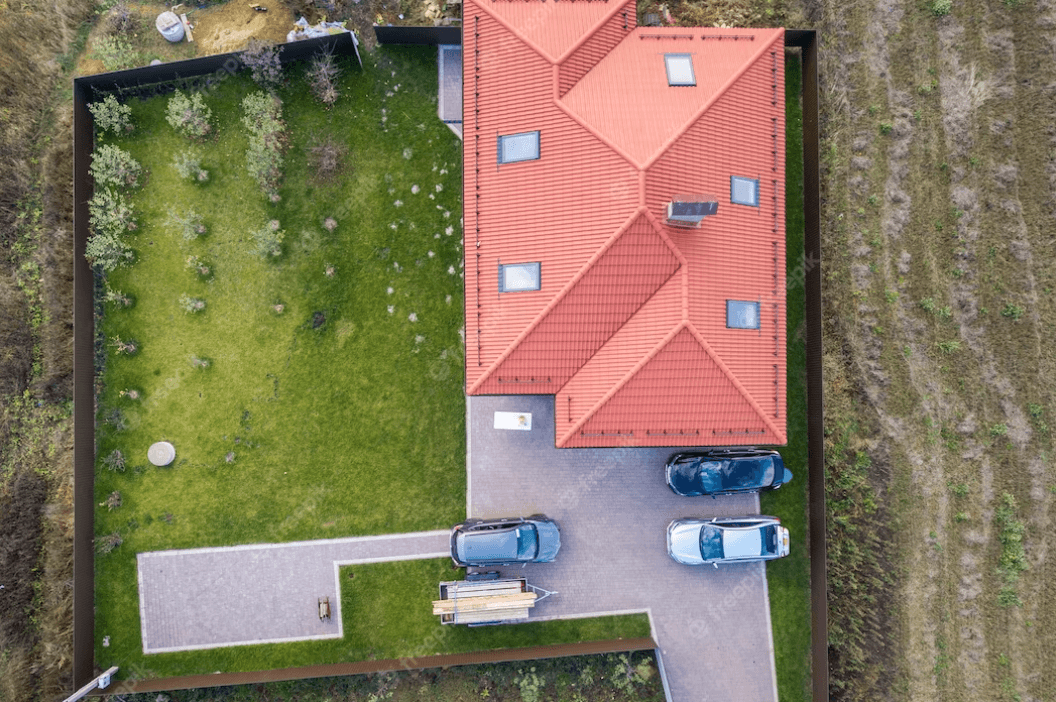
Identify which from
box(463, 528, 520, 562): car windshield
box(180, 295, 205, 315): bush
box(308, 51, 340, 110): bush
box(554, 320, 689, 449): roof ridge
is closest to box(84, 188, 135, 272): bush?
box(180, 295, 205, 315): bush

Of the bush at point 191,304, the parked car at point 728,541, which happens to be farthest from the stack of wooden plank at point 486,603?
the bush at point 191,304

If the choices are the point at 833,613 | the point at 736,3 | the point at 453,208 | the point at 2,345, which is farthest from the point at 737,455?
the point at 2,345

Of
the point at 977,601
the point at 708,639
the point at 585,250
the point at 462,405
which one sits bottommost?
the point at 708,639

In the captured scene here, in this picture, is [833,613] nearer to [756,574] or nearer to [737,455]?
[756,574]

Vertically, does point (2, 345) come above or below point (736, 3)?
below

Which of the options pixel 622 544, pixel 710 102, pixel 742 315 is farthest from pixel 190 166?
pixel 622 544

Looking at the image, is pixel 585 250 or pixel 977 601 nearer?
pixel 585 250
